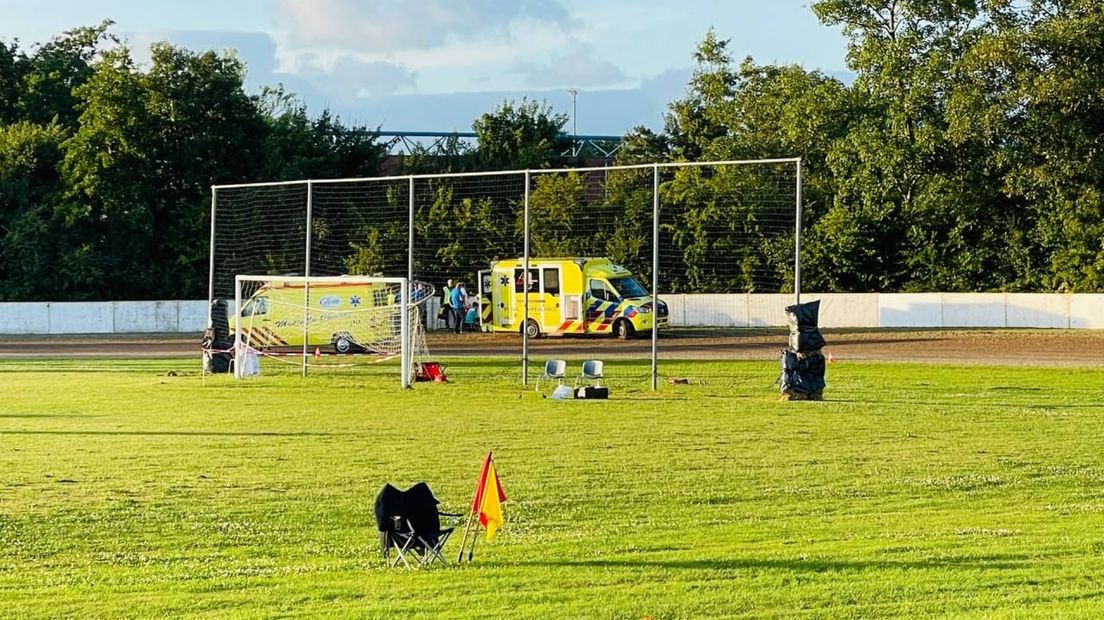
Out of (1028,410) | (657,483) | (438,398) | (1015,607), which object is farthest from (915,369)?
(1015,607)

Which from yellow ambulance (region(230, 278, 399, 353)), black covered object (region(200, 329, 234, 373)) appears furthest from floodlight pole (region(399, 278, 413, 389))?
black covered object (region(200, 329, 234, 373))

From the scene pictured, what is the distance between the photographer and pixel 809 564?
9406 mm

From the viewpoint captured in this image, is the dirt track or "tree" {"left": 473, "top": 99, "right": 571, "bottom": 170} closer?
the dirt track

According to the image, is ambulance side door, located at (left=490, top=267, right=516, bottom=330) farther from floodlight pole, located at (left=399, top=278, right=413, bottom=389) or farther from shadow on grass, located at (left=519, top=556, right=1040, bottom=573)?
shadow on grass, located at (left=519, top=556, right=1040, bottom=573)

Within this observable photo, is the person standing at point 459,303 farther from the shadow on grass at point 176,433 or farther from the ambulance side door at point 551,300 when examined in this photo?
the shadow on grass at point 176,433

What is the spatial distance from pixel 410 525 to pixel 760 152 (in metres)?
39.4

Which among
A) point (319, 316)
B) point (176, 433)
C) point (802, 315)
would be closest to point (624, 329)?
point (319, 316)

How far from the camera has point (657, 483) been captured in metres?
13.7

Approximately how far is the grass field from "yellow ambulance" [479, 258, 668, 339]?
15686mm

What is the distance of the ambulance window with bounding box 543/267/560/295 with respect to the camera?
39816 mm

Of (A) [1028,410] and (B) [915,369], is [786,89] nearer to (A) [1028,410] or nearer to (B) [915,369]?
(B) [915,369]

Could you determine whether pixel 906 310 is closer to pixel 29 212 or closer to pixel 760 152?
pixel 760 152

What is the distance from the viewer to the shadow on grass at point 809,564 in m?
9.27

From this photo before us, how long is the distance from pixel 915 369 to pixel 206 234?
2837 centimetres
